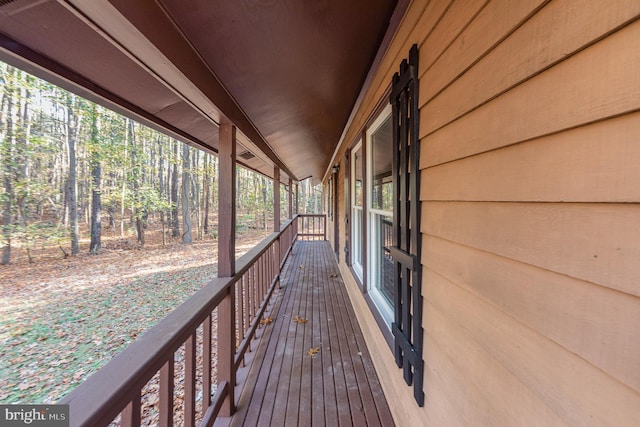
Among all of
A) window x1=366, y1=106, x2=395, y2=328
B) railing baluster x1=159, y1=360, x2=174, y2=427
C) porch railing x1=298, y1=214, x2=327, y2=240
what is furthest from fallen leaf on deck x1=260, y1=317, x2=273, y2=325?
porch railing x1=298, y1=214, x2=327, y2=240

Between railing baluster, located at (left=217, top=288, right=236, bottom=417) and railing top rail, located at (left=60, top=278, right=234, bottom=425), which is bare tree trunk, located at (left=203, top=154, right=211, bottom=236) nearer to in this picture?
railing baluster, located at (left=217, top=288, right=236, bottom=417)

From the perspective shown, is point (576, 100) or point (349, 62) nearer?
point (576, 100)

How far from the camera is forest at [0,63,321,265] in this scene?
21.2 feet

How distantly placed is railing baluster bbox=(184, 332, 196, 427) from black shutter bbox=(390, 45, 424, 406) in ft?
3.79

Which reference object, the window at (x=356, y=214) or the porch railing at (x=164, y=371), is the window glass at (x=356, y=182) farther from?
the porch railing at (x=164, y=371)

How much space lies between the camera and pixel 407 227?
4.64ft

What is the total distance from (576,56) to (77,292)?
9694 mm

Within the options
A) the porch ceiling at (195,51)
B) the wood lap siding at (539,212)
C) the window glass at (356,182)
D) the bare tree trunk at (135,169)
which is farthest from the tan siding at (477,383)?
the bare tree trunk at (135,169)

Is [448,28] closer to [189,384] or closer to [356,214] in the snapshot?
[189,384]

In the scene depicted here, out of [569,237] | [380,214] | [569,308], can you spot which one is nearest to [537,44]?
[569,237]

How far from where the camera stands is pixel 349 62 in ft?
6.31

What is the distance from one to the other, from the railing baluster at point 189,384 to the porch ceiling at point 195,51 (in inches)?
52.8

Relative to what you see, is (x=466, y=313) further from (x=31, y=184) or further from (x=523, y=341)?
(x=31, y=184)

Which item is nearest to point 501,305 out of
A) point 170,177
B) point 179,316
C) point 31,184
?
point 179,316
